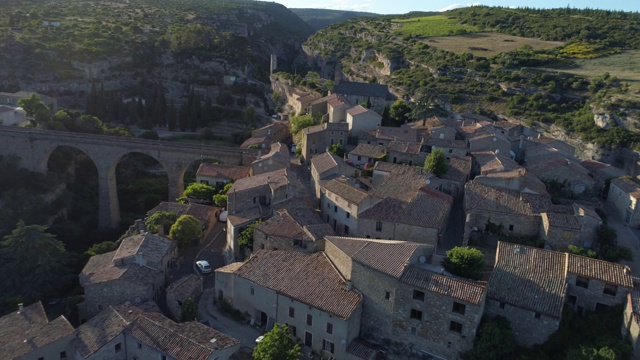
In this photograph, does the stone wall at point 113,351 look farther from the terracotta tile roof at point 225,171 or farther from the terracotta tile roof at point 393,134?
the terracotta tile roof at point 393,134

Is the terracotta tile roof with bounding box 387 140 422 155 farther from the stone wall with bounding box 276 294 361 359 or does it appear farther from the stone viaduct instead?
the stone wall with bounding box 276 294 361 359

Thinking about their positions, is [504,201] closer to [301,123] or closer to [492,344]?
[492,344]

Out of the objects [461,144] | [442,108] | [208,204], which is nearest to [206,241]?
[208,204]

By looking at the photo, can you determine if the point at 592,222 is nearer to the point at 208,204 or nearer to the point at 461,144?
the point at 461,144

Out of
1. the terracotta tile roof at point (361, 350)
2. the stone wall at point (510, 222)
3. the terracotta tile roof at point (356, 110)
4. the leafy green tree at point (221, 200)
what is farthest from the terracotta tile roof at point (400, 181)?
the leafy green tree at point (221, 200)

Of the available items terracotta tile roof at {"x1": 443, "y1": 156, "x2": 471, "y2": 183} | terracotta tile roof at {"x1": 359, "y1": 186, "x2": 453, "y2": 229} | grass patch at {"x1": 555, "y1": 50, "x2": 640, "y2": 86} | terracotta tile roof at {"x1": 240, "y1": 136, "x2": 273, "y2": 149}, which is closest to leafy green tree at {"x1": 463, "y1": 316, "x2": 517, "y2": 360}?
terracotta tile roof at {"x1": 359, "y1": 186, "x2": 453, "y2": 229}

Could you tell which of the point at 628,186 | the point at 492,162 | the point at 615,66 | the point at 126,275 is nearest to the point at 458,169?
the point at 492,162
